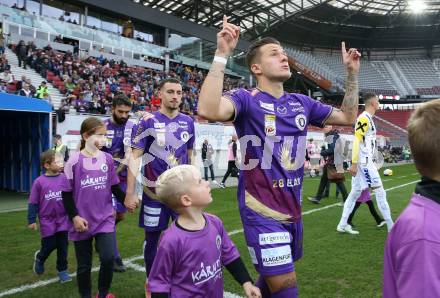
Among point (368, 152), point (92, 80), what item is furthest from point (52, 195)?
point (92, 80)

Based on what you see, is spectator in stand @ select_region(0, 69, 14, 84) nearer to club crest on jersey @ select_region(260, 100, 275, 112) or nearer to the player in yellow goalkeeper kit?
the player in yellow goalkeeper kit

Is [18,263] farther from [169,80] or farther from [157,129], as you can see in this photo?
[169,80]

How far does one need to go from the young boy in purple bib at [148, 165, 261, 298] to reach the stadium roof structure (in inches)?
1462

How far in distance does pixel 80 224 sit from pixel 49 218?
1.54 metres

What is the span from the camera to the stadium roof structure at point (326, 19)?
42.2 m

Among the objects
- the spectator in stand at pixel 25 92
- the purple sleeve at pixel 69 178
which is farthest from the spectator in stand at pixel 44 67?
the purple sleeve at pixel 69 178

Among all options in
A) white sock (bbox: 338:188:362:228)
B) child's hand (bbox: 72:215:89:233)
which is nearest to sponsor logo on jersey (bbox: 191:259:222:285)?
child's hand (bbox: 72:215:89:233)

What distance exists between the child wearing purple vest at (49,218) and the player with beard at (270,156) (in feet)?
10.0

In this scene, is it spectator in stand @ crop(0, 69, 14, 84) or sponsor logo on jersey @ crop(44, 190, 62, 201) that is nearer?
sponsor logo on jersey @ crop(44, 190, 62, 201)

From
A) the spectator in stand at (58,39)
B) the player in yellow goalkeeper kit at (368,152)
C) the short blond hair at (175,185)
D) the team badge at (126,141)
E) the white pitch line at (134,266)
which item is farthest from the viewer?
the spectator in stand at (58,39)

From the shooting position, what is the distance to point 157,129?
14.5 feet

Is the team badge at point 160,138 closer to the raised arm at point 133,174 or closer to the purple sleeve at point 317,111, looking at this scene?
the raised arm at point 133,174

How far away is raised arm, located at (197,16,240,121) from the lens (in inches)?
94.5

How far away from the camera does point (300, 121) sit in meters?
3.00
